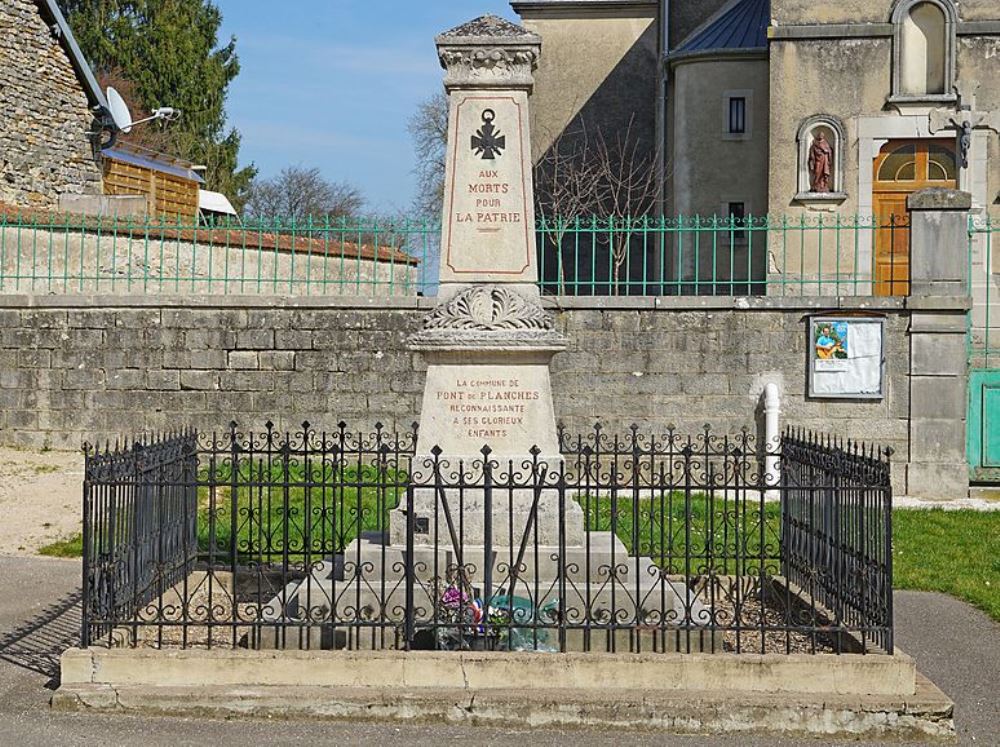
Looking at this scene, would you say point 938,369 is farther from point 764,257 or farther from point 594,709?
point 594,709

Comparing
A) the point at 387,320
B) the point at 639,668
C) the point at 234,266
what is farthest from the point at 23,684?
the point at 234,266

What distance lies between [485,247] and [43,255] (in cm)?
1066

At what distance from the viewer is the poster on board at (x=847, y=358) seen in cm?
1522

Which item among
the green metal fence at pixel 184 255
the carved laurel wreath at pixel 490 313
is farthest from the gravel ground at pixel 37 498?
the carved laurel wreath at pixel 490 313

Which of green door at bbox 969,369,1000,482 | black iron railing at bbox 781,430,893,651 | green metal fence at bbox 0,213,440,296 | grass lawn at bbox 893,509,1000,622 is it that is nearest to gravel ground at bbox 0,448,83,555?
green metal fence at bbox 0,213,440,296

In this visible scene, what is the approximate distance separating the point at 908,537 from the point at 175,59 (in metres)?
34.0

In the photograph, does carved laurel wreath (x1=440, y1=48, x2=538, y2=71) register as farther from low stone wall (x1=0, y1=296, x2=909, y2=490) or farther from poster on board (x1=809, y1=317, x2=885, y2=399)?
poster on board (x1=809, y1=317, x2=885, y2=399)

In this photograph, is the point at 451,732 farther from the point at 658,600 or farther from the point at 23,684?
the point at 23,684

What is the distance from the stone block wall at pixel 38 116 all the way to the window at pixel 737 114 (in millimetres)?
12429

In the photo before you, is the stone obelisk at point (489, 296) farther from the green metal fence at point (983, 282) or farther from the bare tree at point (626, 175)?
the bare tree at point (626, 175)

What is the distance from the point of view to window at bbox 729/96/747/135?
88.3 feet

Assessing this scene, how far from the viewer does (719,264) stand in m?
25.4

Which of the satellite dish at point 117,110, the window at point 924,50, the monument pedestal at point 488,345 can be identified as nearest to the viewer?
the monument pedestal at point 488,345

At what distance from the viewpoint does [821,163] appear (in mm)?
23688
